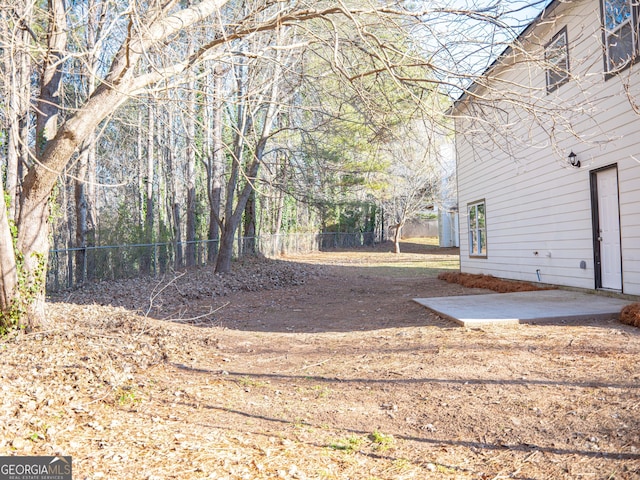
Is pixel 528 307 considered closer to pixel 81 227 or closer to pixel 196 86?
pixel 196 86

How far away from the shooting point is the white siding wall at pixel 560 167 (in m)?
6.51

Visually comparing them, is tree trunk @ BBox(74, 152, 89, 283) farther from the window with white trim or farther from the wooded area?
the window with white trim

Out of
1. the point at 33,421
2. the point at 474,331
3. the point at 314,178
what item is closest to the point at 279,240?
the point at 314,178

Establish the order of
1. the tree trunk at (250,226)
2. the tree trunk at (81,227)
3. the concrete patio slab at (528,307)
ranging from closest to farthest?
the concrete patio slab at (528,307) → the tree trunk at (81,227) → the tree trunk at (250,226)

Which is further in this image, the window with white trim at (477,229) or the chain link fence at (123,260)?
the window with white trim at (477,229)

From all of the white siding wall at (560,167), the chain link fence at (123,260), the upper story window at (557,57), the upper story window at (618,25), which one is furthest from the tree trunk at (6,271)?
the upper story window at (618,25)

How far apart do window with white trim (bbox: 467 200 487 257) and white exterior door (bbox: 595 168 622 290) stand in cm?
518

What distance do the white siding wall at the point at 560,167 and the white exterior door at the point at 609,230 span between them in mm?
194

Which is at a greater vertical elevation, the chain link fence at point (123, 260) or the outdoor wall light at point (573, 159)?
the outdoor wall light at point (573, 159)

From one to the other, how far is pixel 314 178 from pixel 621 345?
1074 cm

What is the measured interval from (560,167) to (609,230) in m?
1.78

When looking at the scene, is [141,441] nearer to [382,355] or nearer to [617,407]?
[382,355]

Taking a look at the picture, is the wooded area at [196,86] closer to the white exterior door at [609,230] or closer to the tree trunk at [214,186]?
the tree trunk at [214,186]

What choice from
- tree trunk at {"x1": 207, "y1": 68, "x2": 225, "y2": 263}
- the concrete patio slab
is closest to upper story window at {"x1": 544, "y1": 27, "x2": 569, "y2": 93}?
the concrete patio slab
